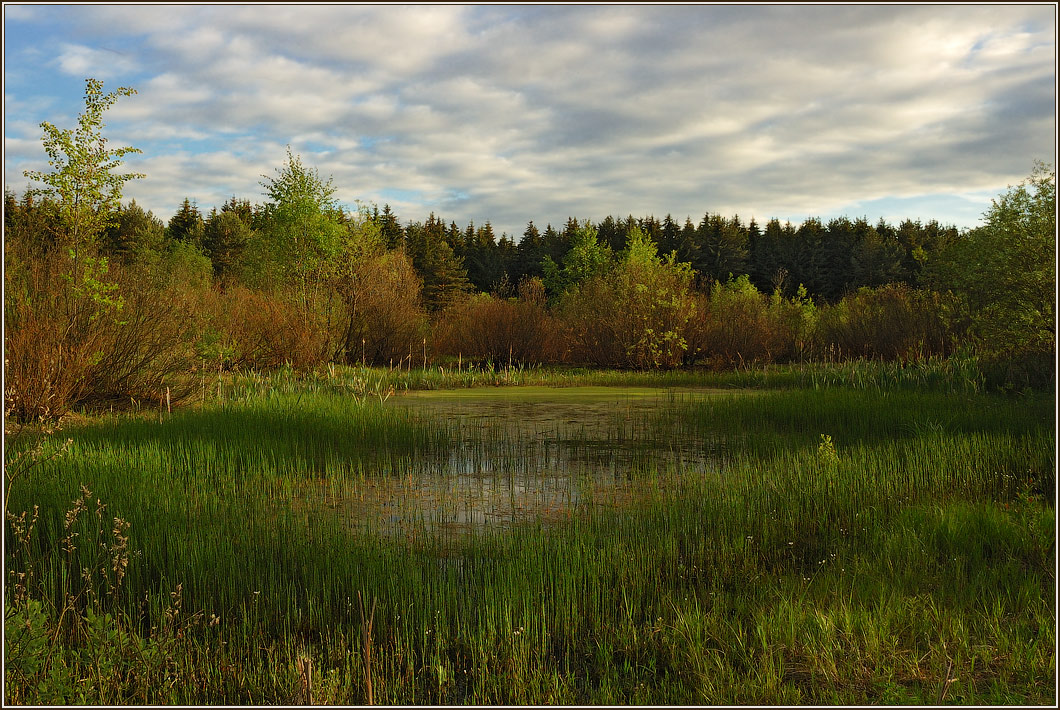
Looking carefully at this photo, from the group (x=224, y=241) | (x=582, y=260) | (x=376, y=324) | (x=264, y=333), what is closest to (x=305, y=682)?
(x=264, y=333)

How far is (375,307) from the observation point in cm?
2175

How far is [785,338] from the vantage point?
73.4ft

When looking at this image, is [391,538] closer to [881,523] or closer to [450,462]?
[450,462]

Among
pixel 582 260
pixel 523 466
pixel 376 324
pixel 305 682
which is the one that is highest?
pixel 582 260

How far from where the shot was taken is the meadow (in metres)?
3.16

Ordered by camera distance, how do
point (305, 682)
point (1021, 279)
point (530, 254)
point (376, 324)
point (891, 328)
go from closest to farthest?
point (305, 682) < point (1021, 279) < point (891, 328) < point (376, 324) < point (530, 254)

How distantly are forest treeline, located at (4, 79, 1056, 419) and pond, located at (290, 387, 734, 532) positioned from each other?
14.9ft

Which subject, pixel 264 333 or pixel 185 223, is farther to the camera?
pixel 185 223

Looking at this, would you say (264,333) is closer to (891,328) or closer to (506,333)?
(506,333)

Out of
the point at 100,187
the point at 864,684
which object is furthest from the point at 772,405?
the point at 100,187

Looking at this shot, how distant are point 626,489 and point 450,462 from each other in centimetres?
227

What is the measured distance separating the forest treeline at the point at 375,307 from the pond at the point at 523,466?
453 cm

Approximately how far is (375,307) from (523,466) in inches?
584

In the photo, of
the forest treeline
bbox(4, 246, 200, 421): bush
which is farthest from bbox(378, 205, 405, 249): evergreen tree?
bbox(4, 246, 200, 421): bush
